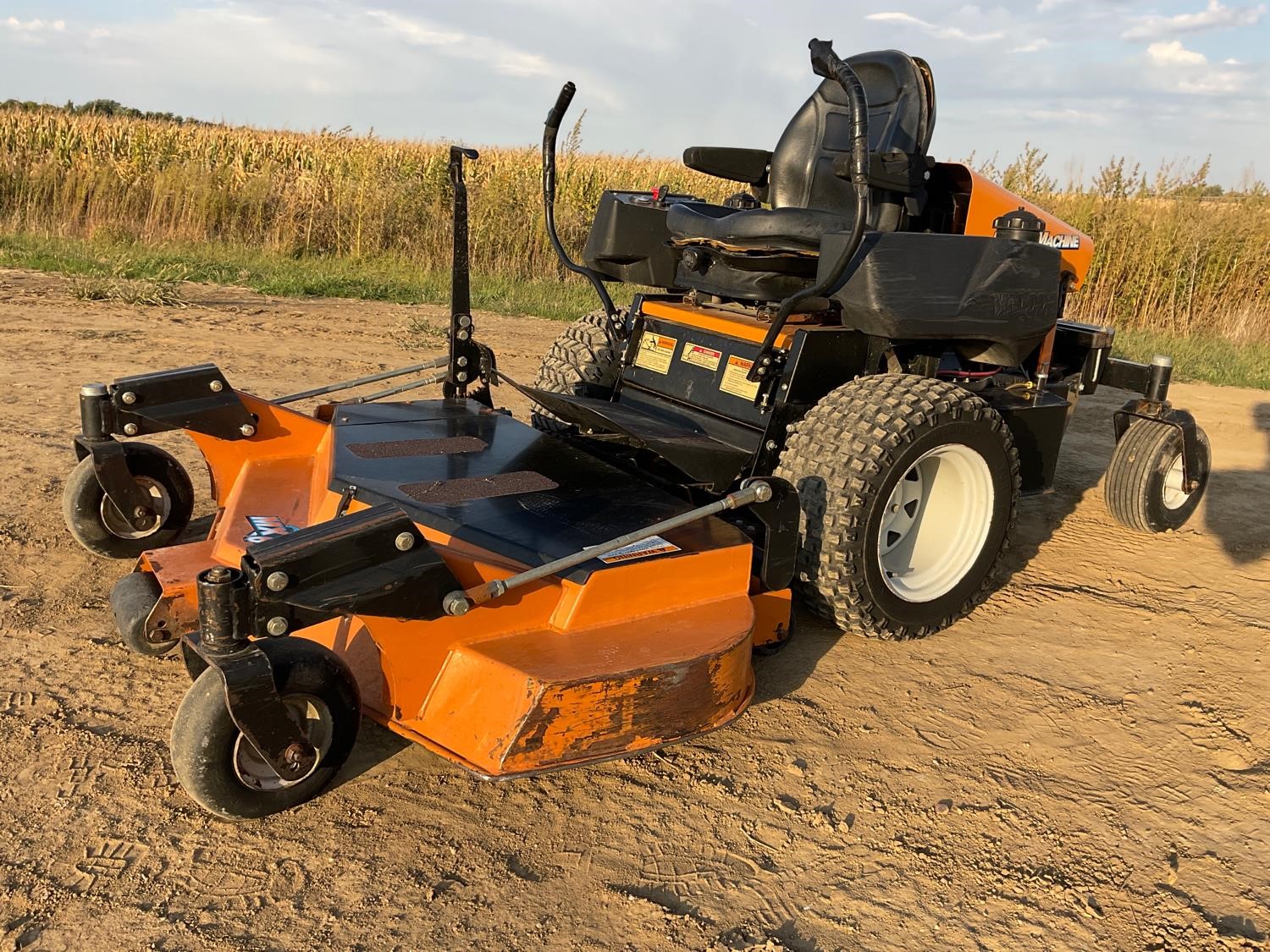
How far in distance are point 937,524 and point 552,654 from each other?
5.65 feet

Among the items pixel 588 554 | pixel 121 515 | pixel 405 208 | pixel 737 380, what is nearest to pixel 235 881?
pixel 588 554

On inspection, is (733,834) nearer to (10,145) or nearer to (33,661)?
(33,661)

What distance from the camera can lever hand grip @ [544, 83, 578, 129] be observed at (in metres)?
3.90

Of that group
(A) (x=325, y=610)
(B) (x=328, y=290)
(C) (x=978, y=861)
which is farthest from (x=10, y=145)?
(C) (x=978, y=861)

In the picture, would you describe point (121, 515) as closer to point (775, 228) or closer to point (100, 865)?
point (100, 865)

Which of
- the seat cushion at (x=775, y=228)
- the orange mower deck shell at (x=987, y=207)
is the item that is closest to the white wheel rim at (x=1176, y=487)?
the orange mower deck shell at (x=987, y=207)

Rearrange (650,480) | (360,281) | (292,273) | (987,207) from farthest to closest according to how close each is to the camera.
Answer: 1. (292,273)
2. (360,281)
3. (987,207)
4. (650,480)

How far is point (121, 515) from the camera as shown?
337 centimetres

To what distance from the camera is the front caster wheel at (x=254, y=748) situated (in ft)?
6.93

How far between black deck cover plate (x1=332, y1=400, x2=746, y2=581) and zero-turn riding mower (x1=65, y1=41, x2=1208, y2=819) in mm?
12

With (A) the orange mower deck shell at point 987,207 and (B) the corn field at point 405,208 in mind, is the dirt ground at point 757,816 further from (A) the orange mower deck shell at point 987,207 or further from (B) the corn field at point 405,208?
(B) the corn field at point 405,208

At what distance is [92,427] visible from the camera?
3.02 metres

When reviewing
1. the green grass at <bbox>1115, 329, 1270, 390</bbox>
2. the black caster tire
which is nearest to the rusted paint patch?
the black caster tire

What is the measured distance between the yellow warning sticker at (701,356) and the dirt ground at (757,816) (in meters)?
1.00
